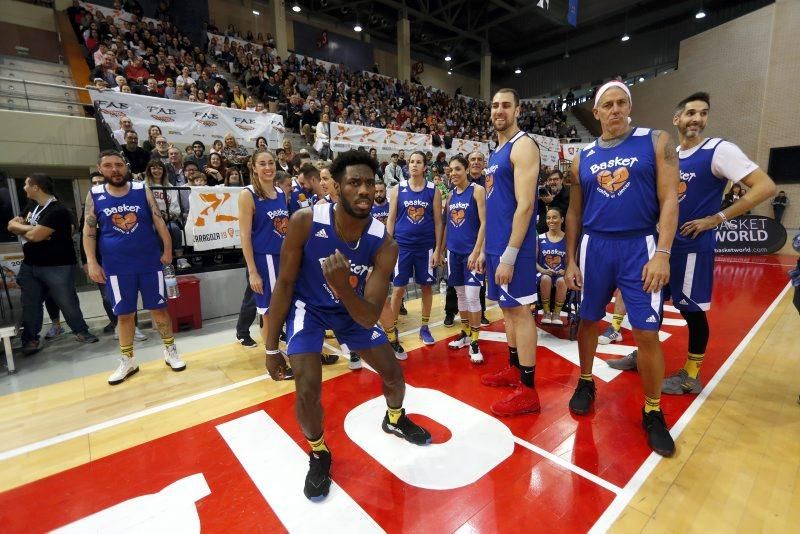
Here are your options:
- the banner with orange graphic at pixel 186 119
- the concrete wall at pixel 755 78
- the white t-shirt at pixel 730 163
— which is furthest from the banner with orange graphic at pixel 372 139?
the concrete wall at pixel 755 78

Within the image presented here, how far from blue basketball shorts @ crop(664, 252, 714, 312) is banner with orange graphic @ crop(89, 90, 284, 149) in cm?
953

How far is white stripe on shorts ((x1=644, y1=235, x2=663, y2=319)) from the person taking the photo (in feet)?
7.79

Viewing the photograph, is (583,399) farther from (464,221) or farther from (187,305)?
(187,305)

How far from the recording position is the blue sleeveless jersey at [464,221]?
13.4ft

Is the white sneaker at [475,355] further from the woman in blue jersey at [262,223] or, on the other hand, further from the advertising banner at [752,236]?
the advertising banner at [752,236]

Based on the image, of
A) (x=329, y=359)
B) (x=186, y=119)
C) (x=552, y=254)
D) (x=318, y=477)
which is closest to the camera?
(x=318, y=477)

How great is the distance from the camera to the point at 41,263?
14.7 ft

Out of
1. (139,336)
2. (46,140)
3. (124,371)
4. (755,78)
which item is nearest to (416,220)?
(124,371)

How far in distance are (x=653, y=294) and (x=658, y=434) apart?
0.92 metres

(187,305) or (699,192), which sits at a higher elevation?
(699,192)

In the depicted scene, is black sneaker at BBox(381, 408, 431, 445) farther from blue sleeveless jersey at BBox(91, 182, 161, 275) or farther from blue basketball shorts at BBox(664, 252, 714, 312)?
blue sleeveless jersey at BBox(91, 182, 161, 275)

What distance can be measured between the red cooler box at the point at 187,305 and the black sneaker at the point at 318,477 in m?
3.81

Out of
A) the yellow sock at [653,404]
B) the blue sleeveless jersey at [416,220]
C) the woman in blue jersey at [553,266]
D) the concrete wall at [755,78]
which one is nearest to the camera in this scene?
the yellow sock at [653,404]

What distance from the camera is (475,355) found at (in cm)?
395
